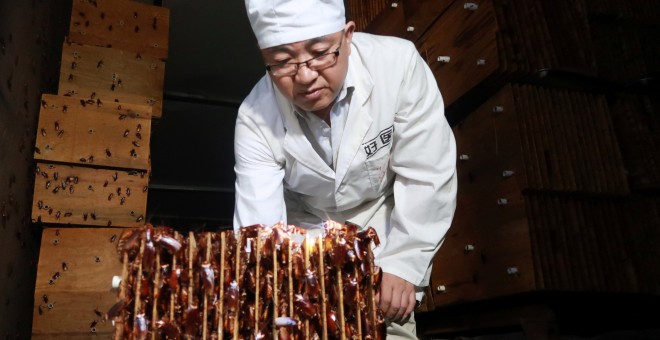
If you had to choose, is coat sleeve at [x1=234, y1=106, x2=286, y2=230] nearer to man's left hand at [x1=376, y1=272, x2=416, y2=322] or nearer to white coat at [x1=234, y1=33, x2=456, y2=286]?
white coat at [x1=234, y1=33, x2=456, y2=286]

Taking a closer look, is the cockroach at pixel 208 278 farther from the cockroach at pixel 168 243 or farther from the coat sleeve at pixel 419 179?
the coat sleeve at pixel 419 179

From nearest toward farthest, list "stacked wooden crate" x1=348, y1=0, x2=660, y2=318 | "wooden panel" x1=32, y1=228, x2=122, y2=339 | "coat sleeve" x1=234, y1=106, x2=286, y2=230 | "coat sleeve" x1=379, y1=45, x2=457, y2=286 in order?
"coat sleeve" x1=379, y1=45, x2=457, y2=286 < "coat sleeve" x1=234, y1=106, x2=286, y2=230 < "stacked wooden crate" x1=348, y1=0, x2=660, y2=318 < "wooden panel" x1=32, y1=228, x2=122, y2=339

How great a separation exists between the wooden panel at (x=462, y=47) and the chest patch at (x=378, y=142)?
65 cm

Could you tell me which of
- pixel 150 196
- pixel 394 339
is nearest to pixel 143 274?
pixel 394 339

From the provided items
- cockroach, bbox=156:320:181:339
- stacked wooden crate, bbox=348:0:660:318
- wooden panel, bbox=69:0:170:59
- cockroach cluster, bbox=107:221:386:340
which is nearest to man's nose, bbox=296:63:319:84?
cockroach cluster, bbox=107:221:386:340

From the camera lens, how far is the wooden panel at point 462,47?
80.5 inches

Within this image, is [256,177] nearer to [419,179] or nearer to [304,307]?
[419,179]

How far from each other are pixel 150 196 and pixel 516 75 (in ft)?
14.1

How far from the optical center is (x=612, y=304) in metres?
2.02

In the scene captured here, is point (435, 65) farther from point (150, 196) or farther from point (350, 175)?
point (150, 196)

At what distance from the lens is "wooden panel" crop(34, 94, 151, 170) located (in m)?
2.43

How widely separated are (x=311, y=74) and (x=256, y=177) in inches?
15.7

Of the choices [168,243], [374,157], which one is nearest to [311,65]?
[374,157]

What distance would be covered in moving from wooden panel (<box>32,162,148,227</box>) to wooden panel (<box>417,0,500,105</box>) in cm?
145
